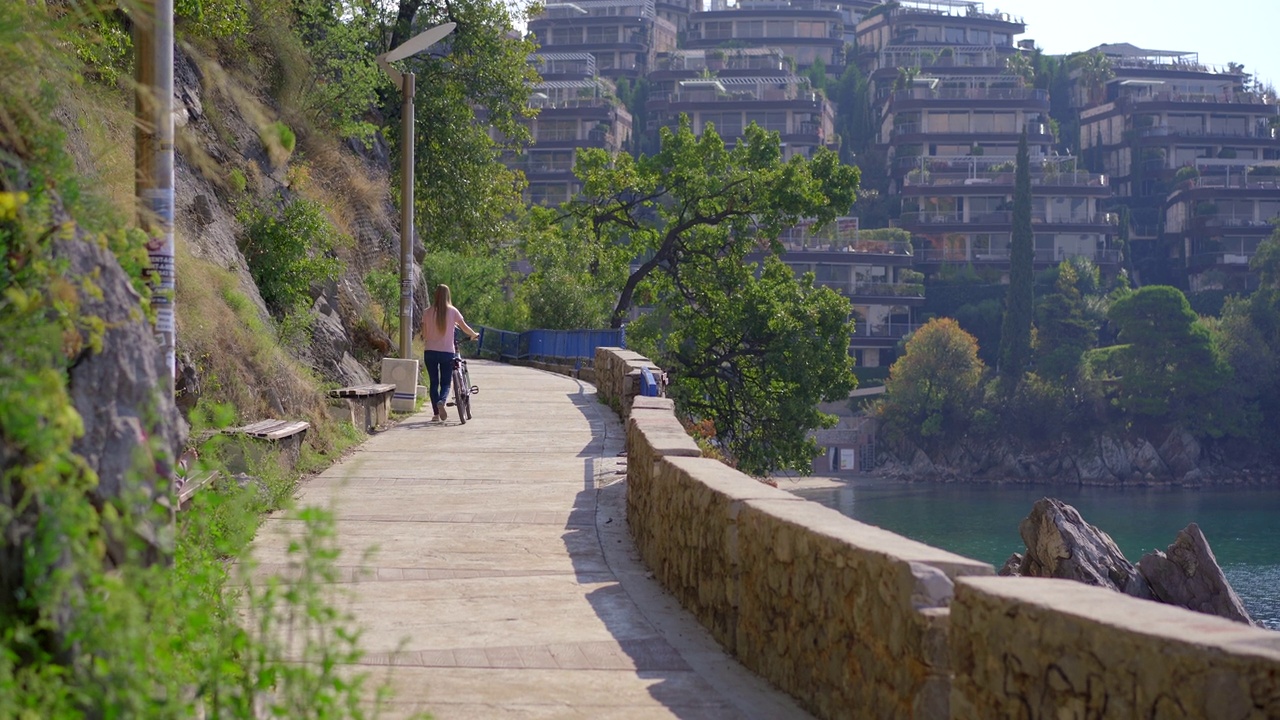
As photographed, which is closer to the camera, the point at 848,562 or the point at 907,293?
the point at 848,562

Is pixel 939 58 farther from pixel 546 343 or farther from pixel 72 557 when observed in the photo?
pixel 72 557

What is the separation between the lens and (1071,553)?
24156mm

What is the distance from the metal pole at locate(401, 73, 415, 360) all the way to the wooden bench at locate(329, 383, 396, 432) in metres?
1.48

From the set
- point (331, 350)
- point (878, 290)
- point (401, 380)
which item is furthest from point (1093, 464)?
point (331, 350)

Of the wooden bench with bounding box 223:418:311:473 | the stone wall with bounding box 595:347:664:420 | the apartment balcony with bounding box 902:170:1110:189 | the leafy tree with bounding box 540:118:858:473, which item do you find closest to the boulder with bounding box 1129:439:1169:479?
the apartment balcony with bounding box 902:170:1110:189

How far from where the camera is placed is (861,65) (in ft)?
509

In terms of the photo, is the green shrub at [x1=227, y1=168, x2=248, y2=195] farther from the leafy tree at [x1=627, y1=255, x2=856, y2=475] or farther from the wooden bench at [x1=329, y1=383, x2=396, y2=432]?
the leafy tree at [x1=627, y1=255, x2=856, y2=475]

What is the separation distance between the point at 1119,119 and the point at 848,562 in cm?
13107

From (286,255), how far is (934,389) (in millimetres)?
78512

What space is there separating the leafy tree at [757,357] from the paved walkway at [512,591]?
22.7m

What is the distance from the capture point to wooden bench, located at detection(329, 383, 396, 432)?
16859 mm

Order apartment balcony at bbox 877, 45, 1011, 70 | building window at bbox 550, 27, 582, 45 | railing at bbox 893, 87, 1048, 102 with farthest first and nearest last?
building window at bbox 550, 27, 582, 45 < apartment balcony at bbox 877, 45, 1011, 70 < railing at bbox 893, 87, 1048, 102

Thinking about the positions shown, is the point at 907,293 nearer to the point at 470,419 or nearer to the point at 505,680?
the point at 470,419

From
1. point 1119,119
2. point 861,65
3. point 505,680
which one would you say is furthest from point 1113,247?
point 505,680
